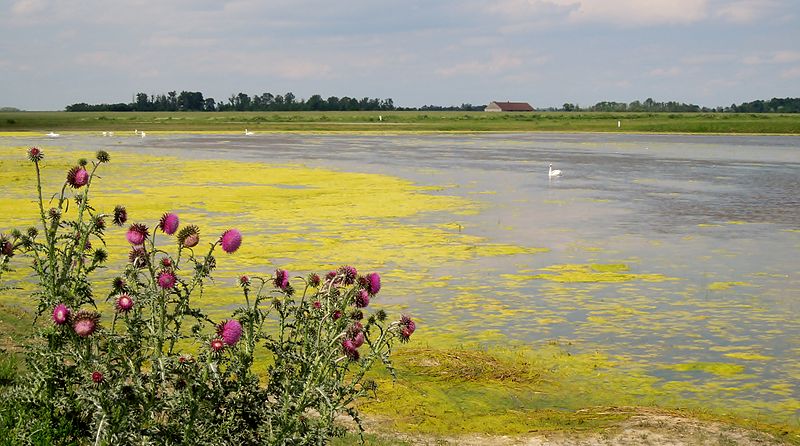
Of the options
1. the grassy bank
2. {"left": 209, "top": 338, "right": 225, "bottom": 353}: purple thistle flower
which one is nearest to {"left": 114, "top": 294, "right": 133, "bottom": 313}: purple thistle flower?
{"left": 209, "top": 338, "right": 225, "bottom": 353}: purple thistle flower

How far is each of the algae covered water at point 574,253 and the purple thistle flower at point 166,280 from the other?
5468 millimetres

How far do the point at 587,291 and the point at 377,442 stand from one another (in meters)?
7.11

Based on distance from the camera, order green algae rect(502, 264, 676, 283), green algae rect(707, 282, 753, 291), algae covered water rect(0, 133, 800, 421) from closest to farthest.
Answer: algae covered water rect(0, 133, 800, 421)
green algae rect(707, 282, 753, 291)
green algae rect(502, 264, 676, 283)

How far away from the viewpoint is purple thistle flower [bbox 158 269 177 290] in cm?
455

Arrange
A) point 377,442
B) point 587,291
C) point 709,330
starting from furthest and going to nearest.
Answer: point 587,291 → point 709,330 → point 377,442

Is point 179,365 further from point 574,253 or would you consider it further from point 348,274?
point 574,253

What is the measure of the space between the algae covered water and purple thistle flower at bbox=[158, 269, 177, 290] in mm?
5468

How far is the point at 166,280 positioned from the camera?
180 inches

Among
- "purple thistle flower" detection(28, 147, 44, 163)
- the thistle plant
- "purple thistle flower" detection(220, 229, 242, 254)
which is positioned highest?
"purple thistle flower" detection(28, 147, 44, 163)

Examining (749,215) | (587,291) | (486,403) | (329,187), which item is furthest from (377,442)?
(329,187)

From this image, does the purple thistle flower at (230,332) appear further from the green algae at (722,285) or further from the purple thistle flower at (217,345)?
the green algae at (722,285)

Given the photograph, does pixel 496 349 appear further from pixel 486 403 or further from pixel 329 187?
pixel 329 187

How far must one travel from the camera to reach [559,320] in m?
11.9

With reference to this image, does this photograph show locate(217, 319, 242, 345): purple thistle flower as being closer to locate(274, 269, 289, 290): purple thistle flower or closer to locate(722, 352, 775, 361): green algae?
locate(274, 269, 289, 290): purple thistle flower
